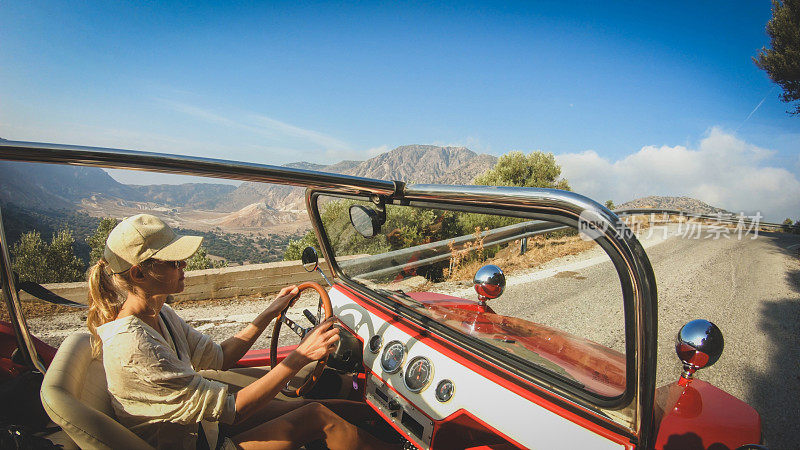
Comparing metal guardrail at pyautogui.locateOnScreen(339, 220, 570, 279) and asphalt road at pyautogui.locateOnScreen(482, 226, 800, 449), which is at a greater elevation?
metal guardrail at pyautogui.locateOnScreen(339, 220, 570, 279)

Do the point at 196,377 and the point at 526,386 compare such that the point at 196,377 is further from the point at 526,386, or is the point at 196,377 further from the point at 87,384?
the point at 526,386

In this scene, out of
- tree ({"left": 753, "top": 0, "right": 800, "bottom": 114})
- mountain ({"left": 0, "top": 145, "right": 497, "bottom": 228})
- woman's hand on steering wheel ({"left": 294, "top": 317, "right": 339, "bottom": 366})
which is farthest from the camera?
tree ({"left": 753, "top": 0, "right": 800, "bottom": 114})

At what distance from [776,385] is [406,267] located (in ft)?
13.8

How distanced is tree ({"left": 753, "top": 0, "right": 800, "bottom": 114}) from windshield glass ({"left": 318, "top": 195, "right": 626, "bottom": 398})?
16306mm

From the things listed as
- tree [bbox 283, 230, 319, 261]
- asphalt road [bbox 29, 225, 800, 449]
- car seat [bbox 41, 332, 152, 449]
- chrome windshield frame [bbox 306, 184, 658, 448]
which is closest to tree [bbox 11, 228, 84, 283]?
asphalt road [bbox 29, 225, 800, 449]

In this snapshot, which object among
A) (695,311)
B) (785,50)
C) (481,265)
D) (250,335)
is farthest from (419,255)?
(785,50)

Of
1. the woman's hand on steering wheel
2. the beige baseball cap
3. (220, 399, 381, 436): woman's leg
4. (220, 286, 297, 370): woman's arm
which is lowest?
(220, 399, 381, 436): woman's leg

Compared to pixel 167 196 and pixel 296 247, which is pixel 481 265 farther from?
pixel 167 196

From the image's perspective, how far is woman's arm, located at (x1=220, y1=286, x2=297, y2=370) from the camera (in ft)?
6.84

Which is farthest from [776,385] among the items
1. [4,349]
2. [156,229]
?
[4,349]

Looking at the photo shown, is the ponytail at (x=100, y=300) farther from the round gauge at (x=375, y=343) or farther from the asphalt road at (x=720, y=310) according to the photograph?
the asphalt road at (x=720, y=310)

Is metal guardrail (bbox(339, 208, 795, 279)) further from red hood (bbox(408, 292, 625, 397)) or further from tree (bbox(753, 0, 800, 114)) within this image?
tree (bbox(753, 0, 800, 114))

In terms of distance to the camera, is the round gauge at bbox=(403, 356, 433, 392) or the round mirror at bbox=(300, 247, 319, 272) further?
the round mirror at bbox=(300, 247, 319, 272)

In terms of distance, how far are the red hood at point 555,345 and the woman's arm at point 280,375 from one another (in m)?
0.63
